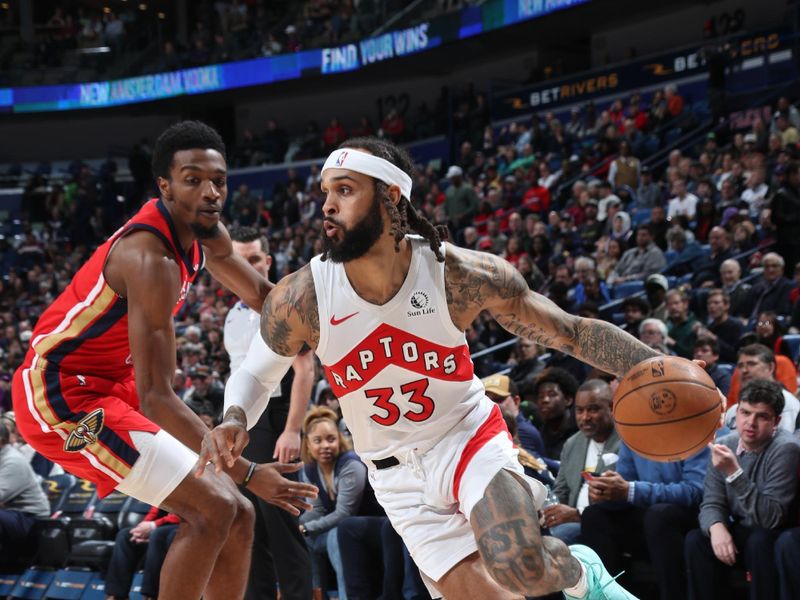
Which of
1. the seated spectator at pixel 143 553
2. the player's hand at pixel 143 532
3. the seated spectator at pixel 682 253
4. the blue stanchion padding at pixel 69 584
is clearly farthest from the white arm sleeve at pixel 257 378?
the seated spectator at pixel 682 253

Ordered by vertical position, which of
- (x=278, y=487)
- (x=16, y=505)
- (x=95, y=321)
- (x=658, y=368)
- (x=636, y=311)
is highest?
(x=95, y=321)

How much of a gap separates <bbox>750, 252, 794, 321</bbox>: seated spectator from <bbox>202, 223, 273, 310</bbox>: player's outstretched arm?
5557mm

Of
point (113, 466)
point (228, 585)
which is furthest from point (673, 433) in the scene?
point (113, 466)

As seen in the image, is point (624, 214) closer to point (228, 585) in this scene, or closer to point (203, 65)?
point (228, 585)

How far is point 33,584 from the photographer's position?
8.11m

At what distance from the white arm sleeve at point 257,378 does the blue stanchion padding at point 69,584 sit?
4874 millimetres

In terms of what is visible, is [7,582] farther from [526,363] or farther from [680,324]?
[680,324]

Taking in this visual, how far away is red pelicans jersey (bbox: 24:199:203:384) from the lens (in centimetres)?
414

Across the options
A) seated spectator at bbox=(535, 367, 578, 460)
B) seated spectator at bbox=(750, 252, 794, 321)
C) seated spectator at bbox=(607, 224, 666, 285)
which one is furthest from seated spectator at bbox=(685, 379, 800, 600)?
seated spectator at bbox=(607, 224, 666, 285)

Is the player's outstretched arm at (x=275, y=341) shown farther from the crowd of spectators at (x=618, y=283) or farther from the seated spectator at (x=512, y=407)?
the seated spectator at (x=512, y=407)

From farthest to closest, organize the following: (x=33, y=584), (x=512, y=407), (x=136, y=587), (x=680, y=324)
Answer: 1. (x=680, y=324)
2. (x=33, y=584)
3. (x=136, y=587)
4. (x=512, y=407)

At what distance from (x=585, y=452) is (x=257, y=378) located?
2.82 metres

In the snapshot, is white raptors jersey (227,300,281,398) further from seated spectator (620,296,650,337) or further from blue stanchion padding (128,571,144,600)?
seated spectator (620,296,650,337)

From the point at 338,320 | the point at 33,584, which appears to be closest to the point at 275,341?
the point at 338,320
